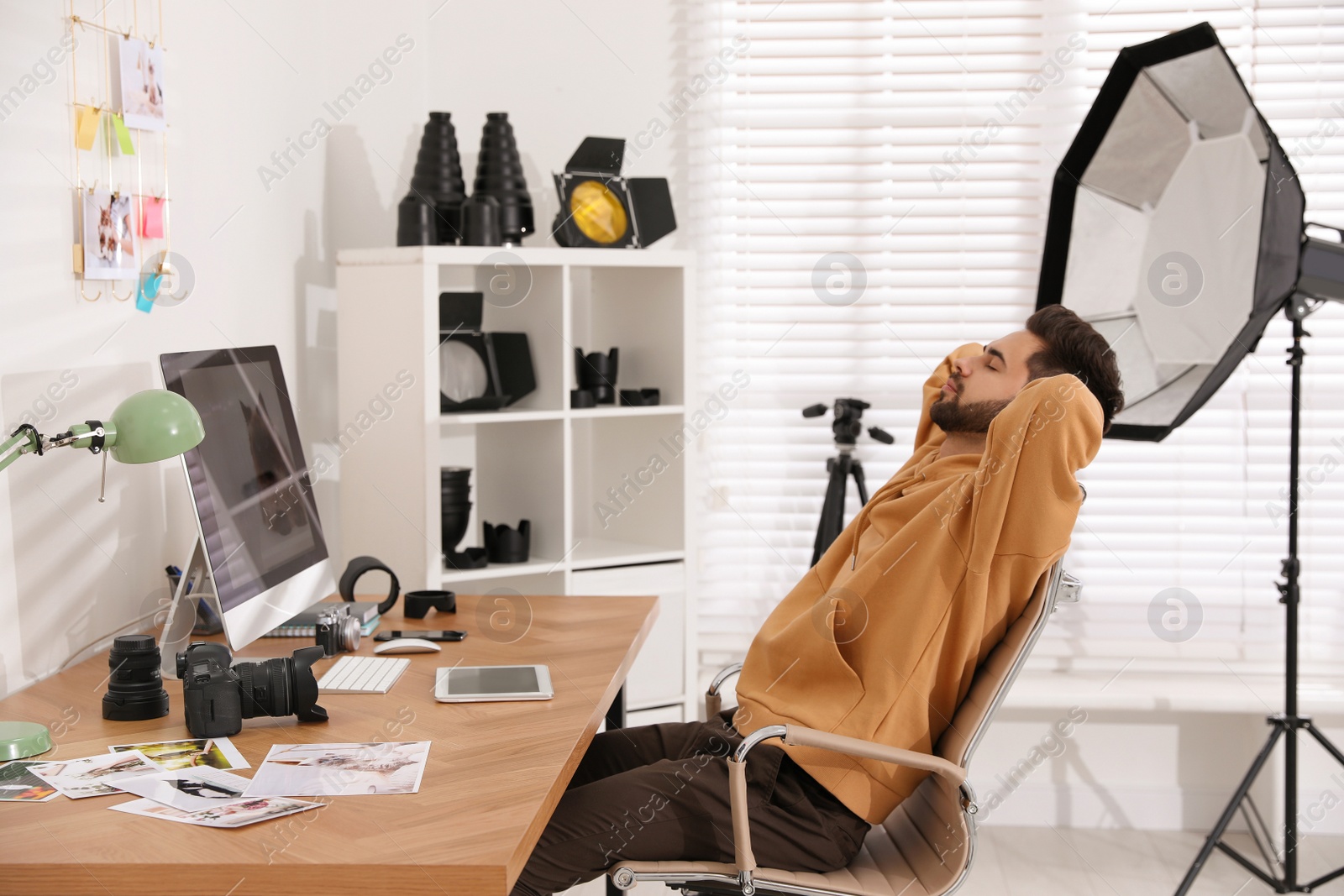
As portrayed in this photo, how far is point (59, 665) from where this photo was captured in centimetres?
174

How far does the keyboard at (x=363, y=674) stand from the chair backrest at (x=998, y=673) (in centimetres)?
86

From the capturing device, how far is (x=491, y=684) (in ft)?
5.43

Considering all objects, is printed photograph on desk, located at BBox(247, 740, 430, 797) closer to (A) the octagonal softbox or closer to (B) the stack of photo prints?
(B) the stack of photo prints

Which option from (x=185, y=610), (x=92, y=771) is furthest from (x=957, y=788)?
(x=185, y=610)

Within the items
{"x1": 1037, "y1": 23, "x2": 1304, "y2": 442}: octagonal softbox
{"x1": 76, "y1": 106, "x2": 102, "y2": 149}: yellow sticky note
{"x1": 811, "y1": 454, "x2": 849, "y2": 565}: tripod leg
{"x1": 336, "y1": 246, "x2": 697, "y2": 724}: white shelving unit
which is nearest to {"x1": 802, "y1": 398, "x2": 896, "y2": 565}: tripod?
{"x1": 811, "y1": 454, "x2": 849, "y2": 565}: tripod leg

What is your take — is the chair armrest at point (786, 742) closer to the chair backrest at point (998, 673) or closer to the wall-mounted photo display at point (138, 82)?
the chair backrest at point (998, 673)

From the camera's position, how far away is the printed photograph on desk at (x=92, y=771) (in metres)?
1.22

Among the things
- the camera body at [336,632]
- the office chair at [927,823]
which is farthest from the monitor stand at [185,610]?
the office chair at [927,823]

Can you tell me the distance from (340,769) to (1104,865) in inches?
90.9

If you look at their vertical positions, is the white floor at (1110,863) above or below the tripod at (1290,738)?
below

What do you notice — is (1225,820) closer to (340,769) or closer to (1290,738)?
(1290,738)

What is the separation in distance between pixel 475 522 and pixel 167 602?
112 centimetres

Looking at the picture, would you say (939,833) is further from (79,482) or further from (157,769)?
(79,482)

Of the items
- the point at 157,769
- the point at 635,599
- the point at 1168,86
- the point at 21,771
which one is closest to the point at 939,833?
the point at 635,599
